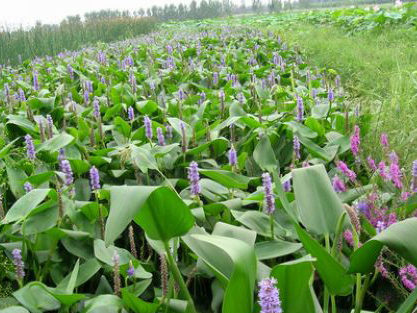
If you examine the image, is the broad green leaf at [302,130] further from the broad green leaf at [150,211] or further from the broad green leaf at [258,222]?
the broad green leaf at [150,211]

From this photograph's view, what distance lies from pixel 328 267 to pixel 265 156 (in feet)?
3.71

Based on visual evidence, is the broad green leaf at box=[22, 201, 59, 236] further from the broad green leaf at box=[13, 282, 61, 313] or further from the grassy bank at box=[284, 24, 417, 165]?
the grassy bank at box=[284, 24, 417, 165]

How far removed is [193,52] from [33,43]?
4.79 m

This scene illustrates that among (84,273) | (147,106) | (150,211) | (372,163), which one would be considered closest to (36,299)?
(84,273)

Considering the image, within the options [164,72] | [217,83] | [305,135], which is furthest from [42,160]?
[164,72]

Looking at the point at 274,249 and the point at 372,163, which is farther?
the point at 372,163

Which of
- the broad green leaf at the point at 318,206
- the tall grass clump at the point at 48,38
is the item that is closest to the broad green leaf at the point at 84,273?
the broad green leaf at the point at 318,206

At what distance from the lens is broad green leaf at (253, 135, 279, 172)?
2188mm

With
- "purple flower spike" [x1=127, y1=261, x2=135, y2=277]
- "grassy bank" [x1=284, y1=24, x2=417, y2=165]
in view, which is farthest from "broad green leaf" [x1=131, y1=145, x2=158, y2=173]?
"grassy bank" [x1=284, y1=24, x2=417, y2=165]

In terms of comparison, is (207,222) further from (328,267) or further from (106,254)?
(328,267)

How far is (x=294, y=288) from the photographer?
113 centimetres

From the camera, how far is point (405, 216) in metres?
1.58

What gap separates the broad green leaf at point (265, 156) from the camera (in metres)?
2.19

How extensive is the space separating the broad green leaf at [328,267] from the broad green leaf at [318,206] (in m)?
0.20
